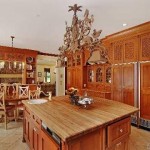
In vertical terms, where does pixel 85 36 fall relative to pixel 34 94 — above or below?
above

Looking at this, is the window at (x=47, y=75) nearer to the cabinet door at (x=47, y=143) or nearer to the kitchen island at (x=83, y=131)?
the kitchen island at (x=83, y=131)

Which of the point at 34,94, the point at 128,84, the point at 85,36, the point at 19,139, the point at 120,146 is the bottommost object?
the point at 19,139

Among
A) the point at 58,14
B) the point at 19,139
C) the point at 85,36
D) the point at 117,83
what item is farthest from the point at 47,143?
the point at 117,83

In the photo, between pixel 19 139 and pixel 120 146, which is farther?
pixel 19 139

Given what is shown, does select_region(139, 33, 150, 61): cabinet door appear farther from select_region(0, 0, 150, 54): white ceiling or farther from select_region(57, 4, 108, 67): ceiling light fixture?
select_region(57, 4, 108, 67): ceiling light fixture

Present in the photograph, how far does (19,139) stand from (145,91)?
3.22 meters

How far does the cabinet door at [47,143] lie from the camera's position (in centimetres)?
144

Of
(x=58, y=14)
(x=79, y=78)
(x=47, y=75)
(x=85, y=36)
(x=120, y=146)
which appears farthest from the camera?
(x=47, y=75)


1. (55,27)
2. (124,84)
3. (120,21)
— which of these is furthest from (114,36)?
(55,27)

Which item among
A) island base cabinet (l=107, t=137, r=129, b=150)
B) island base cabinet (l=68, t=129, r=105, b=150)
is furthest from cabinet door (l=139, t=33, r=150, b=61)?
island base cabinet (l=68, t=129, r=105, b=150)

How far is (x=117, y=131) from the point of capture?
1800 millimetres

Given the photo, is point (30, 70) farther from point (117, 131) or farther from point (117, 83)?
point (117, 131)

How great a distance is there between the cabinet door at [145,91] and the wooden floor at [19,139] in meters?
0.48

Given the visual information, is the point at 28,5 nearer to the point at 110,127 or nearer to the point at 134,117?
the point at 110,127
